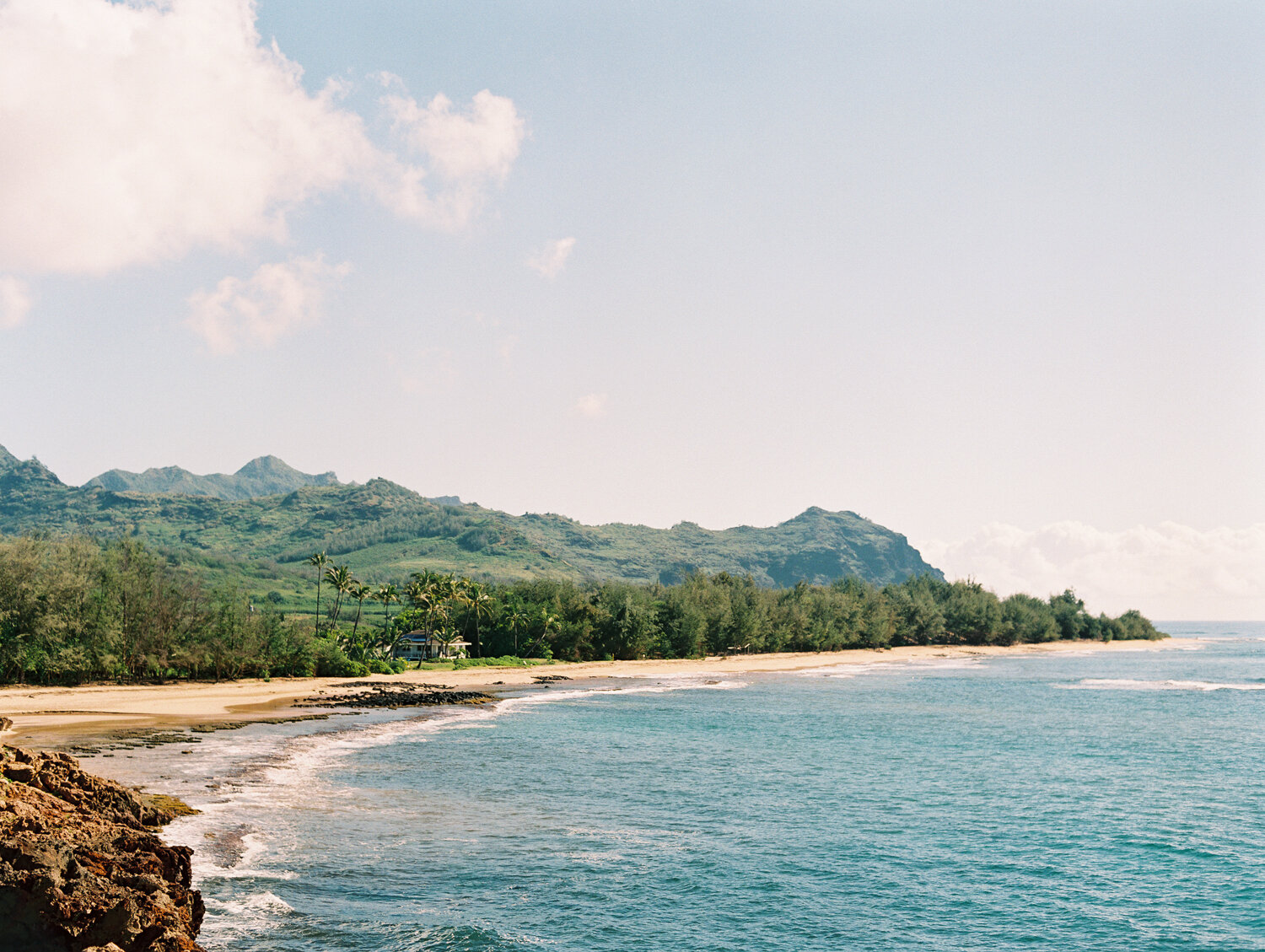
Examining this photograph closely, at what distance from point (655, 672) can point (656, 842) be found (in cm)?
7869

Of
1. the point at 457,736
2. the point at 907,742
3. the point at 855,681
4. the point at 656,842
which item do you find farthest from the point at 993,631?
the point at 656,842

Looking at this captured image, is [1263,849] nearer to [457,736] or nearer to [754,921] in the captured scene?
[754,921]

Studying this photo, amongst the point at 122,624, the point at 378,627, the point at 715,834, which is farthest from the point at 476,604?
the point at 715,834

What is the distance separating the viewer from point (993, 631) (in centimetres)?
18888

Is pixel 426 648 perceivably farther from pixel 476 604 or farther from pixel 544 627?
pixel 544 627

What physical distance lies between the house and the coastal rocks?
2198 centimetres

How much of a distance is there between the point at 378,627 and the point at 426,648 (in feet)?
74.6

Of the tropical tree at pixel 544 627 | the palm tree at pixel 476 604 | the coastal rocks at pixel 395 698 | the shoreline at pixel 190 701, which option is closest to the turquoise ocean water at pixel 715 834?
the shoreline at pixel 190 701

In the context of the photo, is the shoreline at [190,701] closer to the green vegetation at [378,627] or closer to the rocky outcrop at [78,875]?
the green vegetation at [378,627]

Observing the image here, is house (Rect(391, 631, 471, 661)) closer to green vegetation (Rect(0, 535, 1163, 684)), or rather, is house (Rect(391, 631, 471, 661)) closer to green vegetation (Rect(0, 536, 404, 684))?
green vegetation (Rect(0, 535, 1163, 684))

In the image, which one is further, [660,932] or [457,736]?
[457,736]

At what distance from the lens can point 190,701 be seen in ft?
193

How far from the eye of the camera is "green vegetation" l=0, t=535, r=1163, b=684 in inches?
2367

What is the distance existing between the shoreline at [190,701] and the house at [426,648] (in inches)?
293
